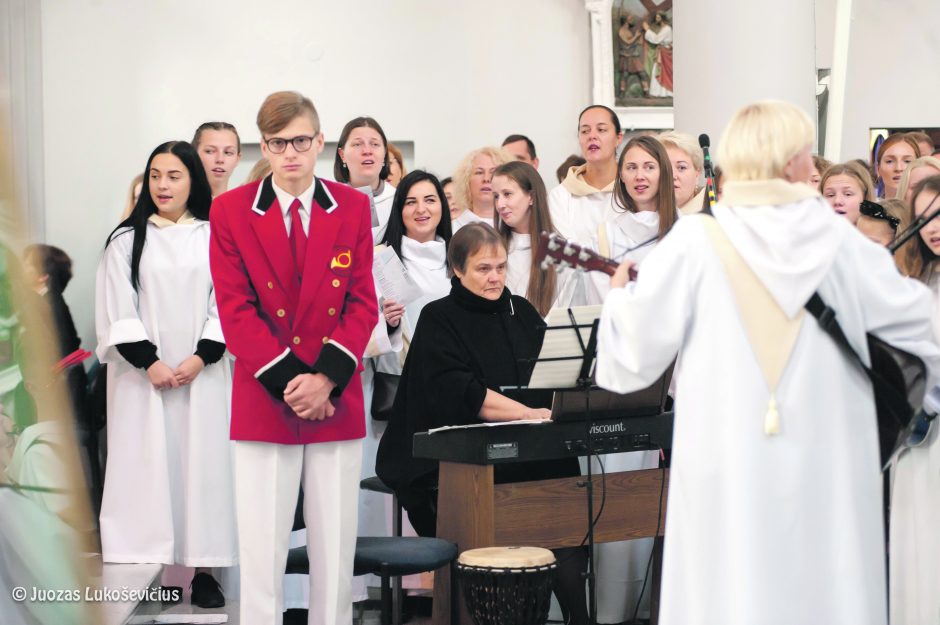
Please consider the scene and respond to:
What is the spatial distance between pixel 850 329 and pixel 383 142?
3507mm

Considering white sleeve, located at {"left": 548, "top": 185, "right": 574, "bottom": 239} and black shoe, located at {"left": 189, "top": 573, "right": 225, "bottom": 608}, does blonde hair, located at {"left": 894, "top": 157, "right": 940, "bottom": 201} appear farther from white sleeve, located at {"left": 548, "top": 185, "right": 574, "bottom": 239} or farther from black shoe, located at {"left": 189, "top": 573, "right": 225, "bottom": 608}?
black shoe, located at {"left": 189, "top": 573, "right": 225, "bottom": 608}

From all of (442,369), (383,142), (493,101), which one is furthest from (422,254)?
(493,101)

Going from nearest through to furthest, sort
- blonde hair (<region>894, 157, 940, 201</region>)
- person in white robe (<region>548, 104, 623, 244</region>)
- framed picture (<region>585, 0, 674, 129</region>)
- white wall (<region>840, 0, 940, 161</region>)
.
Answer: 1. blonde hair (<region>894, 157, 940, 201</region>)
2. person in white robe (<region>548, 104, 623, 244</region>)
3. white wall (<region>840, 0, 940, 161</region>)
4. framed picture (<region>585, 0, 674, 129</region>)

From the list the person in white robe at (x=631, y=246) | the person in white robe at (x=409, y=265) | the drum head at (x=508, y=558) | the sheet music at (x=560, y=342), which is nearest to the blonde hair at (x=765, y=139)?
the sheet music at (x=560, y=342)

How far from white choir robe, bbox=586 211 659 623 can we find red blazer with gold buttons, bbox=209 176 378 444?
4.79ft

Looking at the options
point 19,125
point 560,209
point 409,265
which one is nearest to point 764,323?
point 19,125

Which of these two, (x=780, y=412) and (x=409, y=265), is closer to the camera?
(x=780, y=412)

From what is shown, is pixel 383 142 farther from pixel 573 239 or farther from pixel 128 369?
pixel 128 369

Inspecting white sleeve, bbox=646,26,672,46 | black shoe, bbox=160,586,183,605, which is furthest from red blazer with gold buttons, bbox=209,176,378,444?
white sleeve, bbox=646,26,672,46

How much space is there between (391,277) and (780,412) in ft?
9.06

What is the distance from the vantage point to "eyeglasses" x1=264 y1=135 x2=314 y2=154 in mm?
4309

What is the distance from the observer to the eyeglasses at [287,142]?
4309 millimetres

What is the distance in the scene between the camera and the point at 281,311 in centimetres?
426

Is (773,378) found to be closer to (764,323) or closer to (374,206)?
(764,323)
